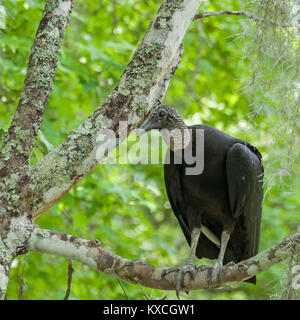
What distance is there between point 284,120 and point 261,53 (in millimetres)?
390

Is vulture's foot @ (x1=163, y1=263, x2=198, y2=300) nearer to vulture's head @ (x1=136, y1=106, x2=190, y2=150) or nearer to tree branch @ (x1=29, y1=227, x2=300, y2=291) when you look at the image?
tree branch @ (x1=29, y1=227, x2=300, y2=291)

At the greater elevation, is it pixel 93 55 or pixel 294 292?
pixel 93 55

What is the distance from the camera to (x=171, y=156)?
2.98 m

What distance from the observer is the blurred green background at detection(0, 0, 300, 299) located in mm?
3557

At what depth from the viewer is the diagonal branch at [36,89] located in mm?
2045

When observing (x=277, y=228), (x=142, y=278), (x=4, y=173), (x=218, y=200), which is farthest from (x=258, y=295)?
(x=4, y=173)

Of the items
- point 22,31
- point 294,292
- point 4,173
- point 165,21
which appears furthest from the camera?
point 22,31

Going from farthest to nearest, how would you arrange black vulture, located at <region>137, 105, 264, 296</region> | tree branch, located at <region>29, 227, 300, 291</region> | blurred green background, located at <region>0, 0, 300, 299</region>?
blurred green background, located at <region>0, 0, 300, 299</region> < black vulture, located at <region>137, 105, 264, 296</region> < tree branch, located at <region>29, 227, 300, 291</region>

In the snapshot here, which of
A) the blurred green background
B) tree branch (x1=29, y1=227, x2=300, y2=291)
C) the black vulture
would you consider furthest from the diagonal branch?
the black vulture

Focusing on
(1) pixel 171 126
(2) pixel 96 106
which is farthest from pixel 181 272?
(2) pixel 96 106

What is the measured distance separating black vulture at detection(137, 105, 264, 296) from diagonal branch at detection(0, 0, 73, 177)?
73 centimetres

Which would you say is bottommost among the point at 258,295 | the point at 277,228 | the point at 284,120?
the point at 258,295

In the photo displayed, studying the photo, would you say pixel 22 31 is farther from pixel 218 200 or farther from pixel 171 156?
pixel 218 200

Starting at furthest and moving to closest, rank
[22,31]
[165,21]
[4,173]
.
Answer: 1. [22,31]
2. [165,21]
3. [4,173]
